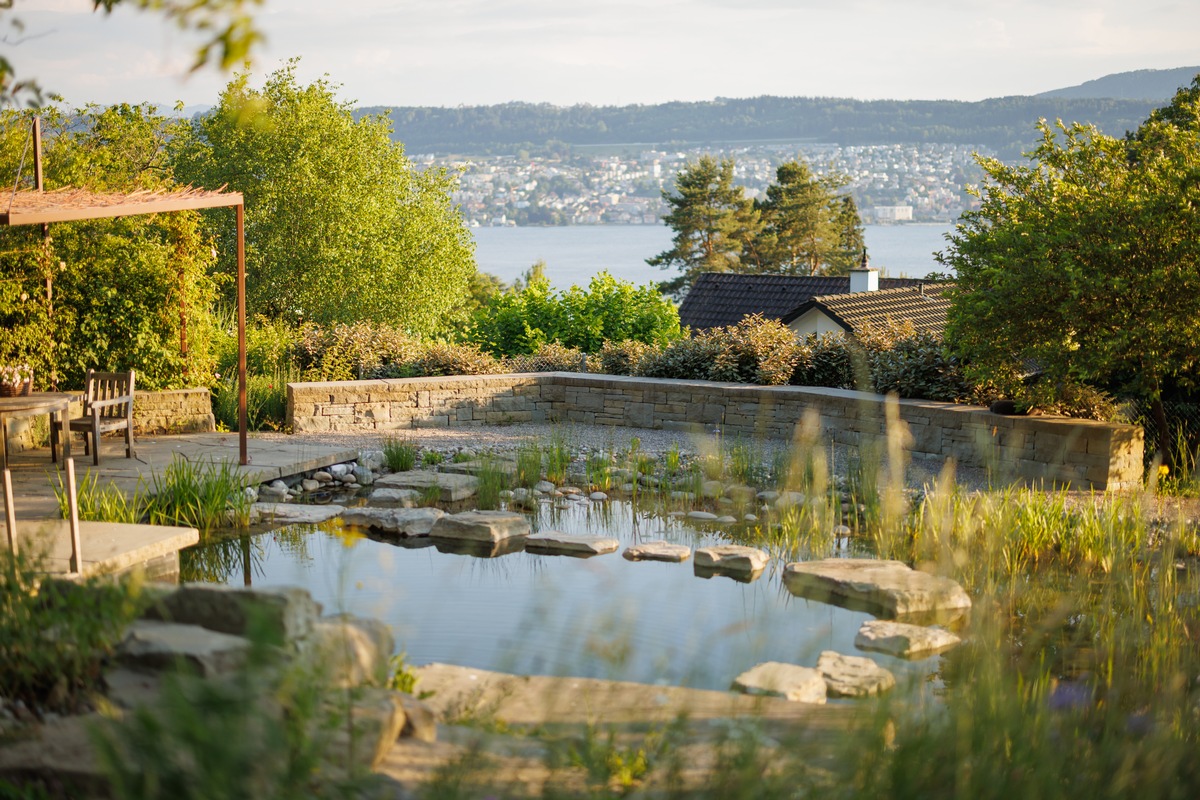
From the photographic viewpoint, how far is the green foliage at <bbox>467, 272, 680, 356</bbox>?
1731 cm

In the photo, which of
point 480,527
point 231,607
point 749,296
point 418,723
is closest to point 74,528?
point 231,607

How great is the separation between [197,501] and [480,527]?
1.89m

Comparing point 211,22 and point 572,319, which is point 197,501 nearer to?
point 211,22

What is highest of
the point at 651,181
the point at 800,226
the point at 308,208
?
the point at 651,181

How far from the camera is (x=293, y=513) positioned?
8117mm

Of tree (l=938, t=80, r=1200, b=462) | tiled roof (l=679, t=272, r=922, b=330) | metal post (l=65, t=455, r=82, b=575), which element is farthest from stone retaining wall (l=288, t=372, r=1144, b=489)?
tiled roof (l=679, t=272, r=922, b=330)

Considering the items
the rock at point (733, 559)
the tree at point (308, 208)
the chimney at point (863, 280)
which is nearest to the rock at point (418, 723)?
the rock at point (733, 559)

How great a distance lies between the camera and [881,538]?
283 inches

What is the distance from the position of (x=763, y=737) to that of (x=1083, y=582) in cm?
350

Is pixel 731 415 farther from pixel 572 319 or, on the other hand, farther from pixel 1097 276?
pixel 572 319

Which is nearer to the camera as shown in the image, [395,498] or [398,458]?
[395,498]

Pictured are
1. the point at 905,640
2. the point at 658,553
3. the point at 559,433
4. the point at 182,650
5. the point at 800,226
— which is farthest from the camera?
the point at 800,226

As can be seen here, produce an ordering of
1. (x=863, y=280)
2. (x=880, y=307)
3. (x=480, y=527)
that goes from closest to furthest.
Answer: (x=480, y=527) → (x=880, y=307) → (x=863, y=280)

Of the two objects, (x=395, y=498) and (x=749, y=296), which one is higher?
(x=749, y=296)
